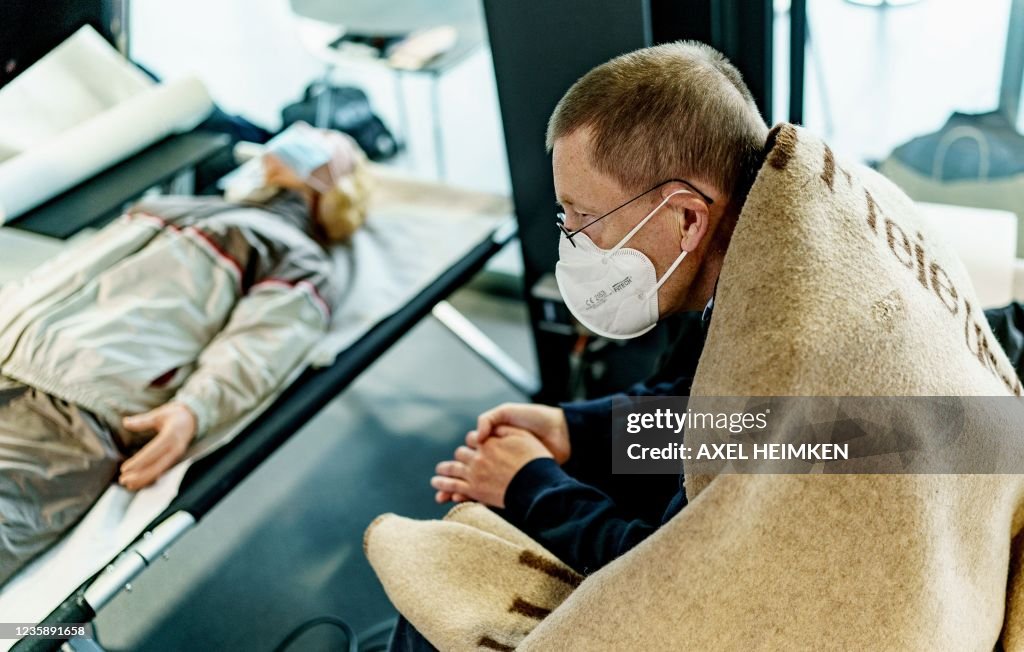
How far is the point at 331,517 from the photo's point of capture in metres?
1.88

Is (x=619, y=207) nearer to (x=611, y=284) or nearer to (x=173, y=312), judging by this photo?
(x=611, y=284)

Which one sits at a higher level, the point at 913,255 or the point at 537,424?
the point at 913,255

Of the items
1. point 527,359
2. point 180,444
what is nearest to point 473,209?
point 527,359

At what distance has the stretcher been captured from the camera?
1.21 metres

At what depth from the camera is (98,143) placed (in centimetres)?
170

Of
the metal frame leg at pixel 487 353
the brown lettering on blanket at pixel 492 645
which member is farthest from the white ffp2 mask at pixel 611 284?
the metal frame leg at pixel 487 353

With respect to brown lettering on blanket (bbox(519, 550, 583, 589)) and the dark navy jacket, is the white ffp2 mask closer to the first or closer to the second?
the dark navy jacket

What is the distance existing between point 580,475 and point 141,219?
96cm

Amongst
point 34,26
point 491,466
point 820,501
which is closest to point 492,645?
point 491,466

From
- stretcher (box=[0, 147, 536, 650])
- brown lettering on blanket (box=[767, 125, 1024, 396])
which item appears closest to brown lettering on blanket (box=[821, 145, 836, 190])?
brown lettering on blanket (box=[767, 125, 1024, 396])

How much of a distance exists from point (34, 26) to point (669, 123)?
94 cm

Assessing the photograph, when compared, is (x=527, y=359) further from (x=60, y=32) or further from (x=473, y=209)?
(x=60, y=32)

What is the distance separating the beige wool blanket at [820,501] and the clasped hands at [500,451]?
0.30 meters

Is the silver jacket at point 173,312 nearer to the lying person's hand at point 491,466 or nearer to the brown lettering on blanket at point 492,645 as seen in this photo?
the lying person's hand at point 491,466
